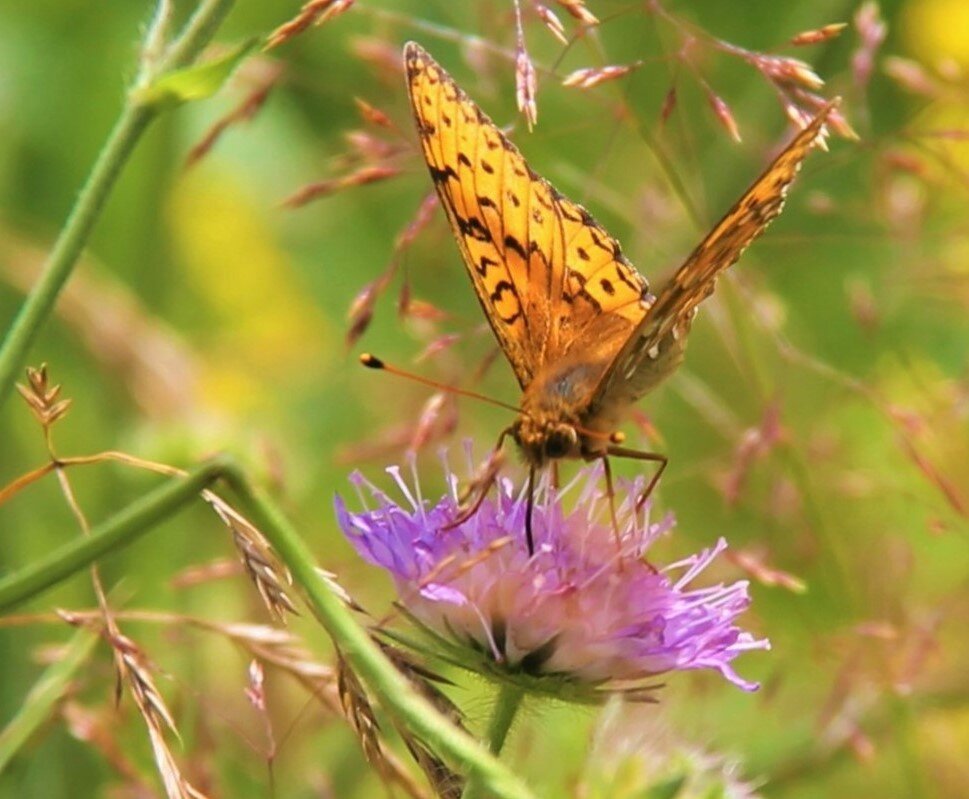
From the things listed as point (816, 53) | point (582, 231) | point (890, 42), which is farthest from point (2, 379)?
point (890, 42)

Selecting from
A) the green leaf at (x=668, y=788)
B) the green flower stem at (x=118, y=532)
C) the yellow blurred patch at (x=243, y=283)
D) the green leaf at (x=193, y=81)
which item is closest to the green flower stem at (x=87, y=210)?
the green leaf at (x=193, y=81)

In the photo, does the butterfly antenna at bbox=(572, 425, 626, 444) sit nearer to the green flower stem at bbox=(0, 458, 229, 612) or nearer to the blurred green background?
the blurred green background

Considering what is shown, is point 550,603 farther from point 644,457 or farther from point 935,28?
point 935,28

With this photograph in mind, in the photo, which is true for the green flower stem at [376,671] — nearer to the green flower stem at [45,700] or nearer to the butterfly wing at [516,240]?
the green flower stem at [45,700]

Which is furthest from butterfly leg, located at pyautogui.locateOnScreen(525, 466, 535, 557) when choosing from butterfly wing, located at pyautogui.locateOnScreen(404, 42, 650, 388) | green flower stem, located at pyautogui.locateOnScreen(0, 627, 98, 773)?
green flower stem, located at pyautogui.locateOnScreen(0, 627, 98, 773)

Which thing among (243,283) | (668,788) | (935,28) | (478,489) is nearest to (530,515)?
(478,489)

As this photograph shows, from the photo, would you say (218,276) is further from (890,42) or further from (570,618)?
(570,618)
